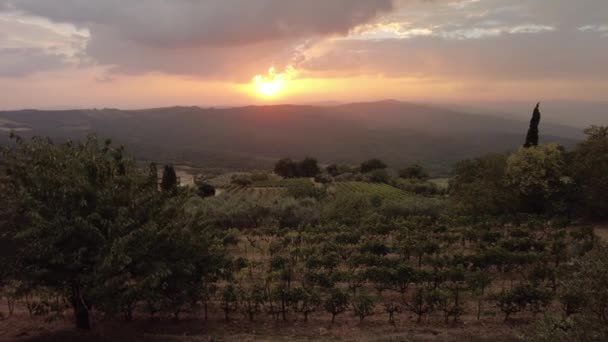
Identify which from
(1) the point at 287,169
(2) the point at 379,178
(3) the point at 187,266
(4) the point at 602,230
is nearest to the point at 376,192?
(2) the point at 379,178

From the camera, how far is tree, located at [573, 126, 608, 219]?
107ft

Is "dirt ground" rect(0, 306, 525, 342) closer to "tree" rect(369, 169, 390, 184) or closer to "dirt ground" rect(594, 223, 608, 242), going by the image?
"dirt ground" rect(594, 223, 608, 242)

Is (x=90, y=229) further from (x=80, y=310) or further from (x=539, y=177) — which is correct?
(x=539, y=177)

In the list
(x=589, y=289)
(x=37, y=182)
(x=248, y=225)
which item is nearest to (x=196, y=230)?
(x=37, y=182)

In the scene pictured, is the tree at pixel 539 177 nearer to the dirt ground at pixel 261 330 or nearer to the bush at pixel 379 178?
the dirt ground at pixel 261 330

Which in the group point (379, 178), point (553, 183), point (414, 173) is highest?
point (553, 183)

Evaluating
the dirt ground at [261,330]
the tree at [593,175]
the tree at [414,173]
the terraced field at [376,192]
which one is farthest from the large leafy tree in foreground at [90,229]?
the tree at [414,173]

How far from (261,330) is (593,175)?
Result: 3007 cm

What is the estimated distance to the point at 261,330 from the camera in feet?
48.5

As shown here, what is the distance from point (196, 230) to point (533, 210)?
31.1 m

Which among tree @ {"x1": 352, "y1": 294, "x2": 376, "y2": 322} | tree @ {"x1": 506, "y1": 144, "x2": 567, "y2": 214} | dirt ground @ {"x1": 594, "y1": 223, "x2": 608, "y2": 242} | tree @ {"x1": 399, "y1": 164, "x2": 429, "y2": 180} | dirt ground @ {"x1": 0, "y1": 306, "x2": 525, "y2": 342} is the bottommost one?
tree @ {"x1": 399, "y1": 164, "x2": 429, "y2": 180}

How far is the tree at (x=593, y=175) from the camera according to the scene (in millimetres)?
32656

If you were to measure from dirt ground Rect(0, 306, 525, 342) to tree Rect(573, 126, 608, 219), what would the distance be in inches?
917

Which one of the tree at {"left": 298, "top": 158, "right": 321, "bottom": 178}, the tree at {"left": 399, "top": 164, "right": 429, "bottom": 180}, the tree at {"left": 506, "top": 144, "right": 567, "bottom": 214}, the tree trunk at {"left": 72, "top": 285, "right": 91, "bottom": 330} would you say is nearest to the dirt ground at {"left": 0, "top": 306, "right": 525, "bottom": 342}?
the tree trunk at {"left": 72, "top": 285, "right": 91, "bottom": 330}
